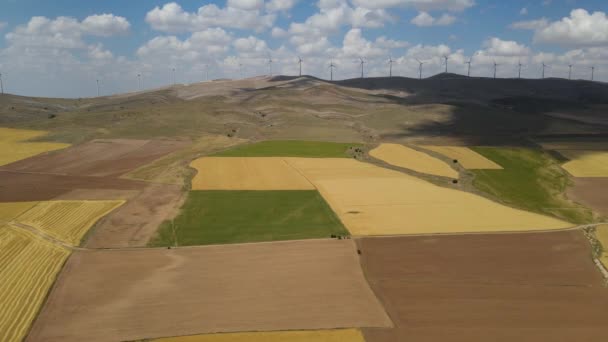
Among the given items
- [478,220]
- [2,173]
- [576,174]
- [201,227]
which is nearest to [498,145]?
[576,174]

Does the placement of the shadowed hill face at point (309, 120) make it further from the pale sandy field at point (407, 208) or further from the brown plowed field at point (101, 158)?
the pale sandy field at point (407, 208)

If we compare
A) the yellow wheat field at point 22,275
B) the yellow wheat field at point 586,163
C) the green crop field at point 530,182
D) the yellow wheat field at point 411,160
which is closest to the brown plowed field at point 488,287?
the green crop field at point 530,182

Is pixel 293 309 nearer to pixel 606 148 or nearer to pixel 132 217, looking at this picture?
pixel 132 217

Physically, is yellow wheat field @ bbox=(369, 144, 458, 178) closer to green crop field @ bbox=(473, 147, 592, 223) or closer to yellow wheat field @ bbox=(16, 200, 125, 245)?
green crop field @ bbox=(473, 147, 592, 223)

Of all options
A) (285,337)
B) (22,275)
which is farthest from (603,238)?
(22,275)

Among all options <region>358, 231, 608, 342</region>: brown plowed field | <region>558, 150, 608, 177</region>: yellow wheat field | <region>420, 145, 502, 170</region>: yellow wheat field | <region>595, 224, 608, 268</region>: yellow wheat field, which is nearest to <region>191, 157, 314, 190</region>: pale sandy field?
<region>358, 231, 608, 342</region>: brown plowed field

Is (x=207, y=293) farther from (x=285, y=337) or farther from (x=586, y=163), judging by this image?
(x=586, y=163)
